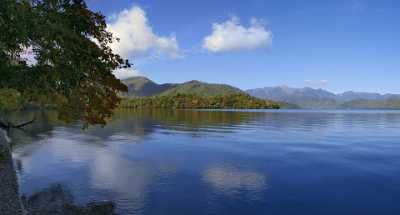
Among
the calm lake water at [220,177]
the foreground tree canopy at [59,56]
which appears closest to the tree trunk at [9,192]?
the calm lake water at [220,177]

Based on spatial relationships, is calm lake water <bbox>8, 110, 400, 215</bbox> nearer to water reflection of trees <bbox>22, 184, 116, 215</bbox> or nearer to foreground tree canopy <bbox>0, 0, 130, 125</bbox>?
water reflection of trees <bbox>22, 184, 116, 215</bbox>

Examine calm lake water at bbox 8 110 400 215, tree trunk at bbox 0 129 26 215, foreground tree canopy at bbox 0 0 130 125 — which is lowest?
calm lake water at bbox 8 110 400 215

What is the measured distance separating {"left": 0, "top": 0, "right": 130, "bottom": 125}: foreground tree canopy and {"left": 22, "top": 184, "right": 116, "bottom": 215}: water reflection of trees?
23.3 feet

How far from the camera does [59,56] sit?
73.7 feet

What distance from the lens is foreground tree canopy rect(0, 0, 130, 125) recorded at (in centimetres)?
1972

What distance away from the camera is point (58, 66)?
902 inches

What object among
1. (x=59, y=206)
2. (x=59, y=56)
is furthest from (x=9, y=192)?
(x=59, y=56)

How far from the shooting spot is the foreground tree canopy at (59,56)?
64.7 feet

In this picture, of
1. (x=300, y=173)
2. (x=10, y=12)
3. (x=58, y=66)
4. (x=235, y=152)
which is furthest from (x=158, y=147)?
(x=10, y=12)

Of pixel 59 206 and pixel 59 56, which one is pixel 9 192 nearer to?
pixel 59 206

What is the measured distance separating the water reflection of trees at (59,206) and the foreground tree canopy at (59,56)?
7.12 meters

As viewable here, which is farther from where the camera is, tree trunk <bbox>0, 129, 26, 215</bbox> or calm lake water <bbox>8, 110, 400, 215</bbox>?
calm lake water <bbox>8, 110, 400, 215</bbox>

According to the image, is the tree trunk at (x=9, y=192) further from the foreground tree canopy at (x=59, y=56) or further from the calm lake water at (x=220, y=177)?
the foreground tree canopy at (x=59, y=56)

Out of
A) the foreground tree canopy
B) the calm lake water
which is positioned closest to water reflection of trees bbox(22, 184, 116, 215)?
the calm lake water
